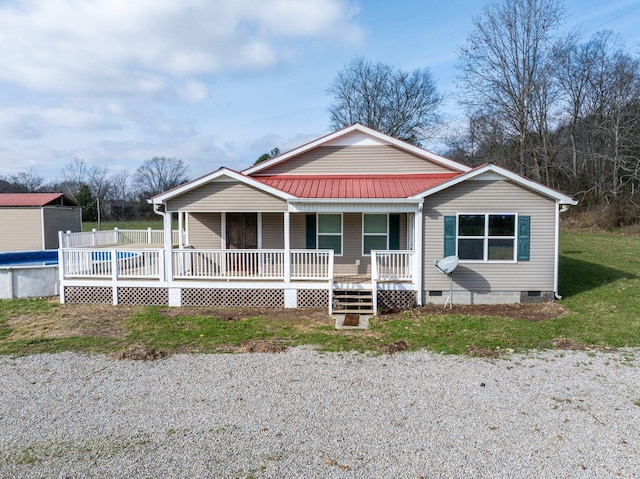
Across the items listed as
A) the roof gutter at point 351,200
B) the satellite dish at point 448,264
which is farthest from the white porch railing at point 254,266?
the satellite dish at point 448,264

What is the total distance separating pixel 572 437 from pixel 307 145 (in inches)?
405

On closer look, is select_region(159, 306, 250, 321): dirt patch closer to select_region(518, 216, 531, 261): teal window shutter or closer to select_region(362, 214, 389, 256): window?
select_region(362, 214, 389, 256): window

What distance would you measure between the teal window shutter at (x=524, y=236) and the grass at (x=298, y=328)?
1629mm

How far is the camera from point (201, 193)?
34.9 feet

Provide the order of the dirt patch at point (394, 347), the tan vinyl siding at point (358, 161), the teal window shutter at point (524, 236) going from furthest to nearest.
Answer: the tan vinyl siding at point (358, 161) < the teal window shutter at point (524, 236) < the dirt patch at point (394, 347)

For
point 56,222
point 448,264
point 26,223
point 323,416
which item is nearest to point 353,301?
point 448,264

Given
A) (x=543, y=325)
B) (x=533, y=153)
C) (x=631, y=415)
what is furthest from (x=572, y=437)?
(x=533, y=153)

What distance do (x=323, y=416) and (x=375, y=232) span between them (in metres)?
8.08

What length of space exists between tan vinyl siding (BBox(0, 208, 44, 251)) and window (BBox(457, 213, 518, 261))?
19605 mm

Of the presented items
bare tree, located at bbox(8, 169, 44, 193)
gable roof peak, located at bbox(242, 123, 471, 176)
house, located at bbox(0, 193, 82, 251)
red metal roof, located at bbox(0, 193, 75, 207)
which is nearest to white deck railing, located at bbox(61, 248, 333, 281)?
gable roof peak, located at bbox(242, 123, 471, 176)

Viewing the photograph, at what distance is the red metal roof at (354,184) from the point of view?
10852 mm

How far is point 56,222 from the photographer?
2012cm

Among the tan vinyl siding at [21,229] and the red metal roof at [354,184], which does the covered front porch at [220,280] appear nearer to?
the red metal roof at [354,184]

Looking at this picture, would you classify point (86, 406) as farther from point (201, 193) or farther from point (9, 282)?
point (9, 282)
